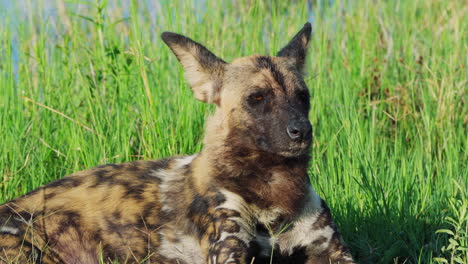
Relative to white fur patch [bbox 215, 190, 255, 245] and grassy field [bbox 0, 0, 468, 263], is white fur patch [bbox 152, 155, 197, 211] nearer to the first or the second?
white fur patch [bbox 215, 190, 255, 245]

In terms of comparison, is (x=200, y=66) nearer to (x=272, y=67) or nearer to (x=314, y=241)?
(x=272, y=67)

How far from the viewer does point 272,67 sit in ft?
14.0

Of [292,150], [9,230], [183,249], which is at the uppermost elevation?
[292,150]

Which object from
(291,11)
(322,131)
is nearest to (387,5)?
(291,11)

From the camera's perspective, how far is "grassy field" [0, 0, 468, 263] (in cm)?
488

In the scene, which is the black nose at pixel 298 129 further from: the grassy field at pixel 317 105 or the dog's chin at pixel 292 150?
the grassy field at pixel 317 105

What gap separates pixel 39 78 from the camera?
6105 millimetres

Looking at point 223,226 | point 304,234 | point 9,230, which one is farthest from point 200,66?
point 9,230

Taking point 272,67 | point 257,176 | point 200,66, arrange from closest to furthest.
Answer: point 257,176
point 272,67
point 200,66

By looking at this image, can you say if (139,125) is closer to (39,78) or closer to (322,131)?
(39,78)

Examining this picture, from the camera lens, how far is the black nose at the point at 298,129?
389 centimetres

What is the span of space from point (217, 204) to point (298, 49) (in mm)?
1299

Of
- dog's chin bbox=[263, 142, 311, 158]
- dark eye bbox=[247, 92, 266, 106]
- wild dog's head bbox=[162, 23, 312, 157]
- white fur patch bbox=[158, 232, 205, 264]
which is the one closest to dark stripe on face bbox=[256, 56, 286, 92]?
wild dog's head bbox=[162, 23, 312, 157]

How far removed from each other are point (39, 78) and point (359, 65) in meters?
2.75
